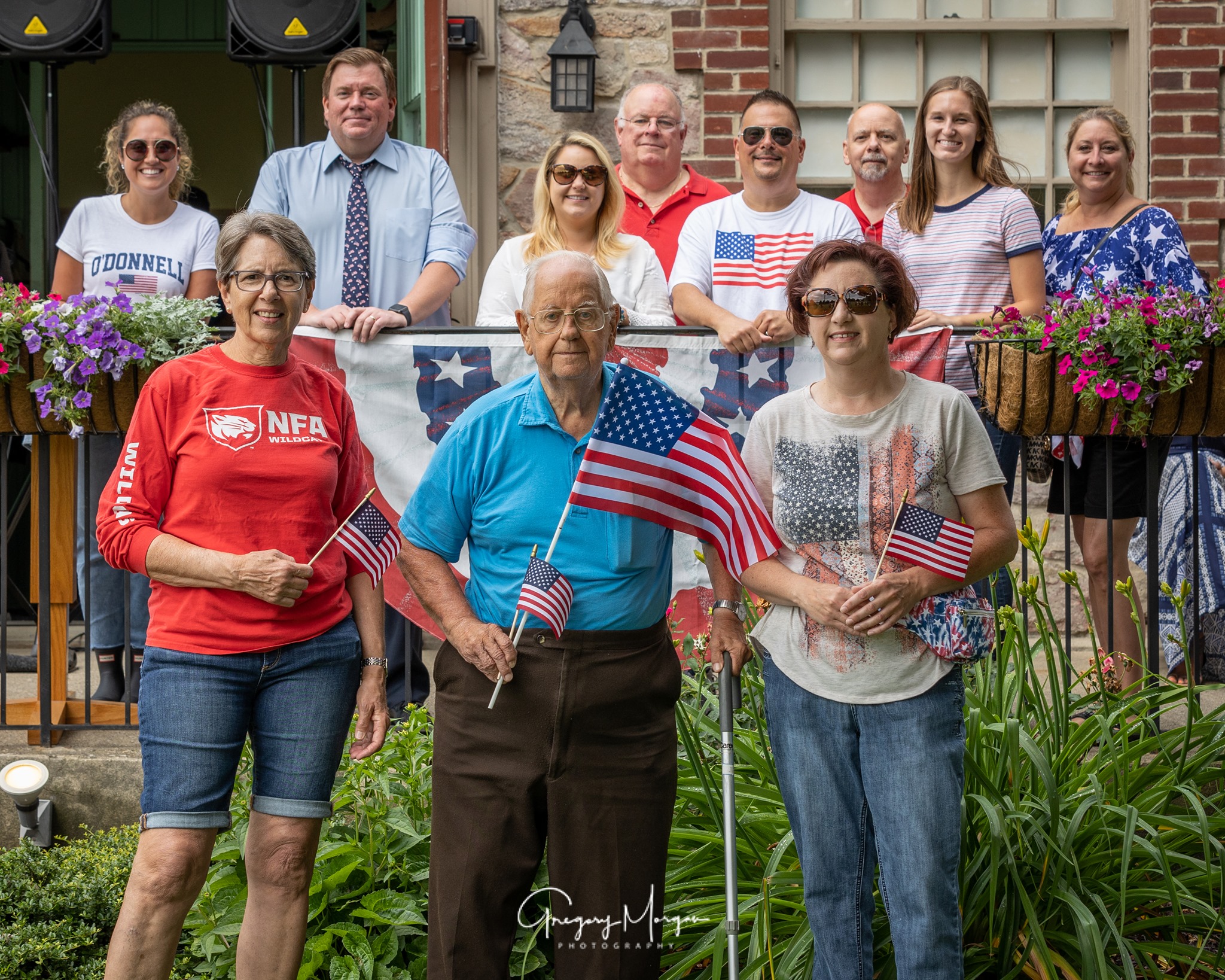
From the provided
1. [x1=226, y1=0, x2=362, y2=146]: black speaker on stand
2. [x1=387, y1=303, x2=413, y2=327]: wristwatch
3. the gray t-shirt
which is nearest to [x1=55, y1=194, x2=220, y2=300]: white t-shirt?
[x1=387, y1=303, x2=413, y2=327]: wristwatch

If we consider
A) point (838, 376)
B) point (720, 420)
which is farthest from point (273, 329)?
point (720, 420)

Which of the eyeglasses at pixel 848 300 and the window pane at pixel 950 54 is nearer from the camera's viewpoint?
the eyeglasses at pixel 848 300

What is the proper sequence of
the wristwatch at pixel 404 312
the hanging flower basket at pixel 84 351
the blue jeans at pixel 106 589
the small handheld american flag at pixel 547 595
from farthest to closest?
the blue jeans at pixel 106 589, the wristwatch at pixel 404 312, the hanging flower basket at pixel 84 351, the small handheld american flag at pixel 547 595

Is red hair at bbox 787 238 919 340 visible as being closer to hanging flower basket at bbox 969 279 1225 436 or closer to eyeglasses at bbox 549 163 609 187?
hanging flower basket at bbox 969 279 1225 436

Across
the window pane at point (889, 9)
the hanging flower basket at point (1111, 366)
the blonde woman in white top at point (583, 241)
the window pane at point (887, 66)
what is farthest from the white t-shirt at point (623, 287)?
the window pane at point (889, 9)

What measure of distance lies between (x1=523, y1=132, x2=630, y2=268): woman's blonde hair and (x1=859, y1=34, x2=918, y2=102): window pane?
3026 millimetres

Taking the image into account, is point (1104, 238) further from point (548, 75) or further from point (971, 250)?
point (548, 75)

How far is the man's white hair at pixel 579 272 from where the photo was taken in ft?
9.06

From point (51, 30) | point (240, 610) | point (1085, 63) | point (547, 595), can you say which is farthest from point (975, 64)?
point (240, 610)

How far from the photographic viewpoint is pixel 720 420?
4875mm

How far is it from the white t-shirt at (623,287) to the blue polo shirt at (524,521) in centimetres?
197

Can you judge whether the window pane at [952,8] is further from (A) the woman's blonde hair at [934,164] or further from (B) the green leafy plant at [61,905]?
(B) the green leafy plant at [61,905]

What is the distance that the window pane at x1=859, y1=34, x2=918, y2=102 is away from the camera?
7262 millimetres

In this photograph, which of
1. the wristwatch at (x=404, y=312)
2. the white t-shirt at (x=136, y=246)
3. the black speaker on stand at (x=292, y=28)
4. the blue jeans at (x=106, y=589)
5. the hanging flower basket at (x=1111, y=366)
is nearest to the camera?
the hanging flower basket at (x=1111, y=366)
